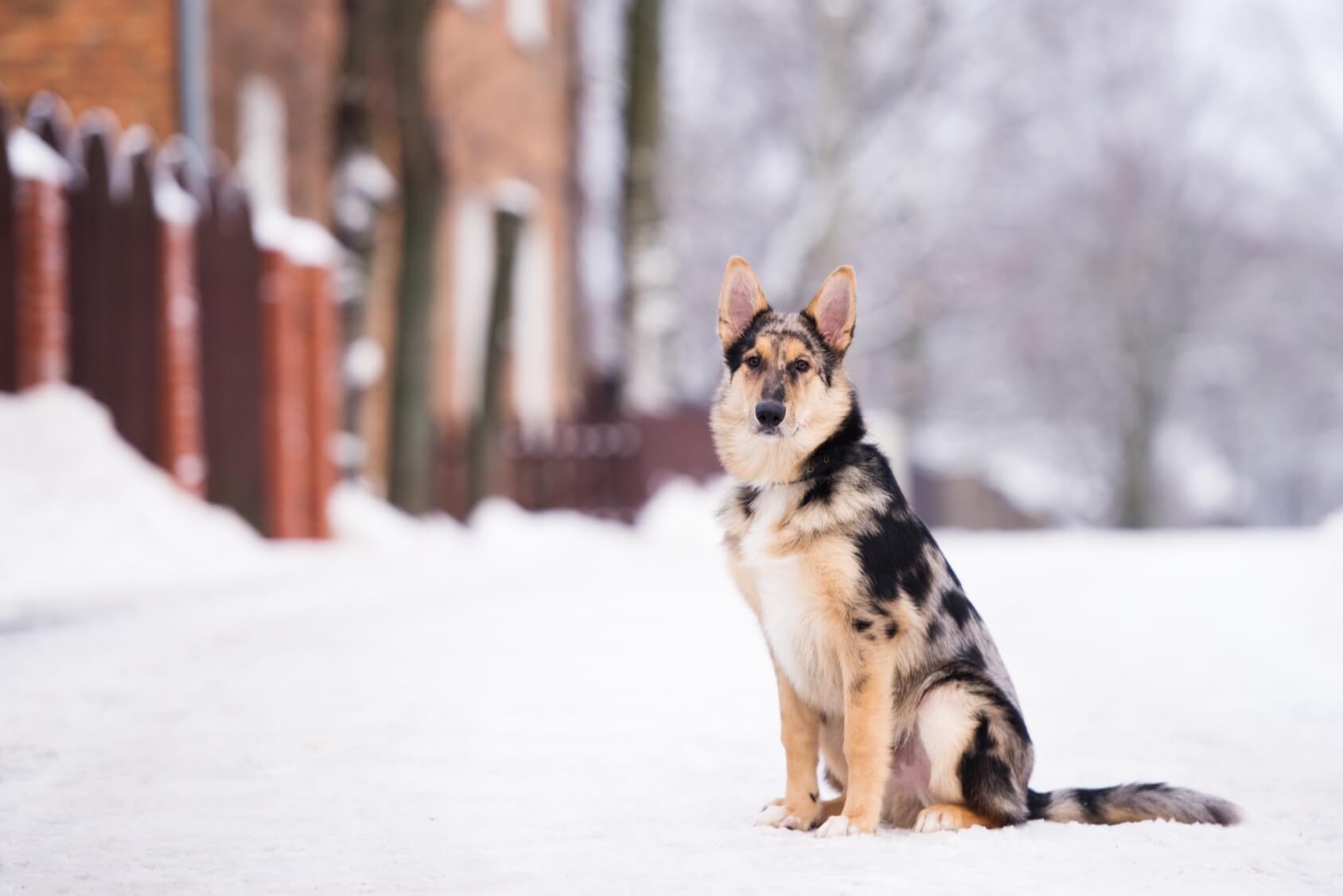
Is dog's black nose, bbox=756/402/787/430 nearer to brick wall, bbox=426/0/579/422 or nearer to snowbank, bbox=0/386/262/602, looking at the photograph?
snowbank, bbox=0/386/262/602

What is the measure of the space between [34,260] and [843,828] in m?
9.30

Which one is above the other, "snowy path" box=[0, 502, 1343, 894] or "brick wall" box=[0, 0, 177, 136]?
"brick wall" box=[0, 0, 177, 136]

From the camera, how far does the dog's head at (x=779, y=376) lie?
545 cm

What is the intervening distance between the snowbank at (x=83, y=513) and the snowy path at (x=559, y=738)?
52 cm

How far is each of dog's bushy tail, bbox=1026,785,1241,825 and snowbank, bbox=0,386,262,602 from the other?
7.62m

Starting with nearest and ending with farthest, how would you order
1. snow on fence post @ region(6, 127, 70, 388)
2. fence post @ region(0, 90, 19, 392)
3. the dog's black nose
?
the dog's black nose, fence post @ region(0, 90, 19, 392), snow on fence post @ region(6, 127, 70, 388)

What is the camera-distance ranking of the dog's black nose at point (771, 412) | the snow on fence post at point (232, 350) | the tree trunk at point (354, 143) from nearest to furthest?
1. the dog's black nose at point (771, 412)
2. the snow on fence post at point (232, 350)
3. the tree trunk at point (354, 143)

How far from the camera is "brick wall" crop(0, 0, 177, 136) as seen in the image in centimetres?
1694

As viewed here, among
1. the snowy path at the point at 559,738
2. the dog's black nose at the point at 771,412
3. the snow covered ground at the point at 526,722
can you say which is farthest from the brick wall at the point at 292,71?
the dog's black nose at the point at 771,412

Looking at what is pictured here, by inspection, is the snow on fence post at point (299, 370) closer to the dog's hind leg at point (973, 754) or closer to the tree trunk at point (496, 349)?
the tree trunk at point (496, 349)

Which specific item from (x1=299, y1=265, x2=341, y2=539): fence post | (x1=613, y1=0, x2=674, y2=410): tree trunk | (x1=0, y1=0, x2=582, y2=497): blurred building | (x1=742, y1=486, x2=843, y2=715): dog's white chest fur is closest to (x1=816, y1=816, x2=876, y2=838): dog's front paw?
(x1=742, y1=486, x2=843, y2=715): dog's white chest fur

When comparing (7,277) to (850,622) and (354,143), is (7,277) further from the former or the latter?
(850,622)

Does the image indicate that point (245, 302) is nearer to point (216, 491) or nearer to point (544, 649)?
point (216, 491)

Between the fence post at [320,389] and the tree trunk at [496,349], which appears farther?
the tree trunk at [496,349]
